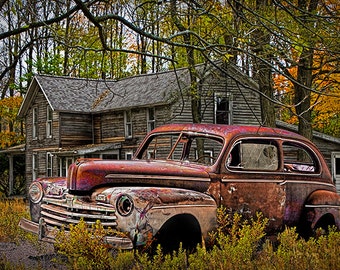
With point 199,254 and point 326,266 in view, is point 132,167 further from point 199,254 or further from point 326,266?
point 326,266

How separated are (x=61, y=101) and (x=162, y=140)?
8899 mm

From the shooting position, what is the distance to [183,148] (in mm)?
9219

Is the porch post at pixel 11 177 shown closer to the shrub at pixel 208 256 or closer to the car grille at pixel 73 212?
the car grille at pixel 73 212

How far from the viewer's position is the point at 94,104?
35594mm

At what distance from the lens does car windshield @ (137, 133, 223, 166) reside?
9.07 meters

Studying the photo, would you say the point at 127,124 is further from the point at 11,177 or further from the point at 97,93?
the point at 11,177

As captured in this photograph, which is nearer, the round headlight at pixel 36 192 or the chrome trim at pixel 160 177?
the chrome trim at pixel 160 177

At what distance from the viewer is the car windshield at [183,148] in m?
9.07

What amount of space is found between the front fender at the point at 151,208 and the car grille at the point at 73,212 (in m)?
0.13

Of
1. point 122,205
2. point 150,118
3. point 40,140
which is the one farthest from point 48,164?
point 122,205

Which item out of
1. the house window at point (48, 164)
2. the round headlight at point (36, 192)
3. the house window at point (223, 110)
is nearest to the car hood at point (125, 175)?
the round headlight at point (36, 192)

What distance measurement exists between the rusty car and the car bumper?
0.04 ft

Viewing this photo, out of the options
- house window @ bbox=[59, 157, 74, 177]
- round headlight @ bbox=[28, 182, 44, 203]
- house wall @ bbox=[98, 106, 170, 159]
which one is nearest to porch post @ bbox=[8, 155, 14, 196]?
house window @ bbox=[59, 157, 74, 177]

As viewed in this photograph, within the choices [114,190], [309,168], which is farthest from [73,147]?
[114,190]
